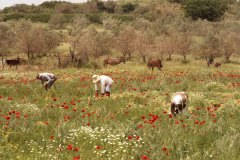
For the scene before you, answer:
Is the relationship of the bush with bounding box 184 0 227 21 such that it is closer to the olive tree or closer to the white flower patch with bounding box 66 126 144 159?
the olive tree

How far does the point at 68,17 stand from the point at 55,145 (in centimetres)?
7719

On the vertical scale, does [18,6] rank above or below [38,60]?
above

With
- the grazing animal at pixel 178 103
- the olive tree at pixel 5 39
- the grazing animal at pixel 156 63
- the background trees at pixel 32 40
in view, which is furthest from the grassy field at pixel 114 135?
the olive tree at pixel 5 39

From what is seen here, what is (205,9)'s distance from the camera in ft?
281

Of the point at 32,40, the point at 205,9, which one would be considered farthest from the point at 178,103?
the point at 205,9

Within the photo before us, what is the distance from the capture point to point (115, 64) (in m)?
37.5

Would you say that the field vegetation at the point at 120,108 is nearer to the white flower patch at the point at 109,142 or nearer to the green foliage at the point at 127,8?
the white flower patch at the point at 109,142

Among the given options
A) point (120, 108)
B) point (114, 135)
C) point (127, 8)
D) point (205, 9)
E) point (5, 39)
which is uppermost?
point (127, 8)

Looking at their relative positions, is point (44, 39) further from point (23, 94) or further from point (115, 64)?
point (23, 94)

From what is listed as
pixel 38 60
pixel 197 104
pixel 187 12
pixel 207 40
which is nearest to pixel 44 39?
pixel 38 60

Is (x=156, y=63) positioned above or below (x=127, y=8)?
below

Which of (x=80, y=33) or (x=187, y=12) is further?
(x=187, y=12)

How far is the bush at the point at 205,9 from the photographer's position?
85.9 meters

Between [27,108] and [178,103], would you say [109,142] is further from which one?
[27,108]
